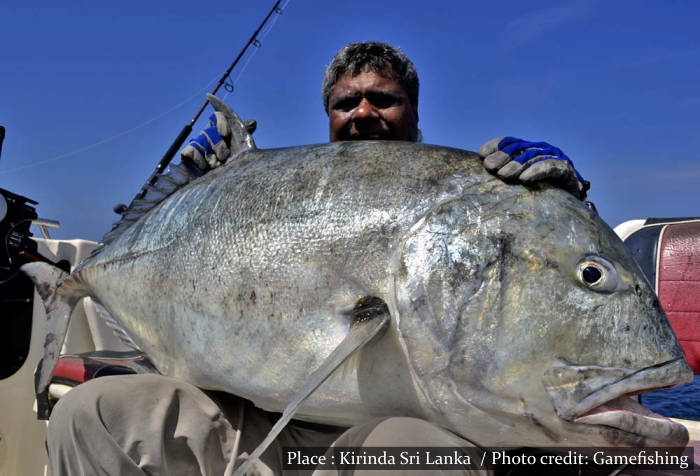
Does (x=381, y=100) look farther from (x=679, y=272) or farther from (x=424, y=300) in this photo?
(x=679, y=272)

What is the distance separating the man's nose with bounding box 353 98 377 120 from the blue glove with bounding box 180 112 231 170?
2.36 feet

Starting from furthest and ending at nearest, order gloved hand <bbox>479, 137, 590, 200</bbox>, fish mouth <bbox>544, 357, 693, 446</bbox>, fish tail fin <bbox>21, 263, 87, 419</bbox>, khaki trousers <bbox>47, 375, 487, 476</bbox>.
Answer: fish tail fin <bbox>21, 263, 87, 419</bbox> < khaki trousers <bbox>47, 375, 487, 476</bbox> < gloved hand <bbox>479, 137, 590, 200</bbox> < fish mouth <bbox>544, 357, 693, 446</bbox>

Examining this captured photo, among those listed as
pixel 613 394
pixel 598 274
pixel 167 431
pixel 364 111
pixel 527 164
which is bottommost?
pixel 167 431

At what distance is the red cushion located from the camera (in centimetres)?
282

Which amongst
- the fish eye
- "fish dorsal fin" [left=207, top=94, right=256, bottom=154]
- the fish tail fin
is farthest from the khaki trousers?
"fish dorsal fin" [left=207, top=94, right=256, bottom=154]

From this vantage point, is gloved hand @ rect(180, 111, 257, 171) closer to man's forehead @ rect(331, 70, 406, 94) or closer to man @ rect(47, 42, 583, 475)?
man @ rect(47, 42, 583, 475)

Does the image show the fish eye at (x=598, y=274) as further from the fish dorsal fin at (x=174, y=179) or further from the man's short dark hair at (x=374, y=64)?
the man's short dark hair at (x=374, y=64)

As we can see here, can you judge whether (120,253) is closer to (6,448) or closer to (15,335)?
(15,335)

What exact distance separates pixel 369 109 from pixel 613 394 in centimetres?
189

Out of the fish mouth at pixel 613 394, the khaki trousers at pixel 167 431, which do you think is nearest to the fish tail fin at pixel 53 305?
the khaki trousers at pixel 167 431

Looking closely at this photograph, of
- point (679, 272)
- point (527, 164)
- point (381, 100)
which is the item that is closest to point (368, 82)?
point (381, 100)

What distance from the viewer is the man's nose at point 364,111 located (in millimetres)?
2768

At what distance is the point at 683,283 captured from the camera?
2.89 metres

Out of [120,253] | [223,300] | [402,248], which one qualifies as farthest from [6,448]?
[402,248]
